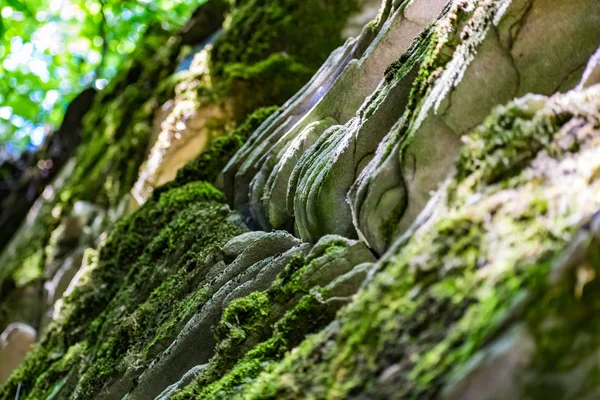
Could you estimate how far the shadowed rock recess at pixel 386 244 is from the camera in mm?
2254

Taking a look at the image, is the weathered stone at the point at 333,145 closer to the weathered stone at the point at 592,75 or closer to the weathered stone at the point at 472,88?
the weathered stone at the point at 472,88

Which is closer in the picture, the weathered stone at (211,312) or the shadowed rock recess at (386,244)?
the shadowed rock recess at (386,244)

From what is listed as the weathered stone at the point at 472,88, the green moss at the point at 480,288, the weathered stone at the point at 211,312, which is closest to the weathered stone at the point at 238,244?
the weathered stone at the point at 211,312

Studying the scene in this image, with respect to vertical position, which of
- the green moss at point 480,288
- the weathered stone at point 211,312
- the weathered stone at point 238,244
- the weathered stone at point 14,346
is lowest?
the green moss at point 480,288

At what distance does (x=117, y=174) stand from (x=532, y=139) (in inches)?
331

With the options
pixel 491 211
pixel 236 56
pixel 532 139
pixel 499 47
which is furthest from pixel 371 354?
pixel 236 56

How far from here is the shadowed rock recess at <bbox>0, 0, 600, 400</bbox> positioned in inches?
88.7

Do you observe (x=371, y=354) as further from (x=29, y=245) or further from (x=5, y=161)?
(x=5, y=161)

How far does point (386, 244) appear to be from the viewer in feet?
11.3

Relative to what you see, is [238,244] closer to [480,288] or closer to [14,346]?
[480,288]

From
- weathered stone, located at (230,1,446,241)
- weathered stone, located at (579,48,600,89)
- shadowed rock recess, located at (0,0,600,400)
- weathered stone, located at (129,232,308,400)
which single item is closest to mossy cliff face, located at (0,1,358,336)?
shadowed rock recess, located at (0,0,600,400)

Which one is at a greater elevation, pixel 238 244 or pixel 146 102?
pixel 146 102

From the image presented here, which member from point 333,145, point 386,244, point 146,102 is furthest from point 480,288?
point 146,102

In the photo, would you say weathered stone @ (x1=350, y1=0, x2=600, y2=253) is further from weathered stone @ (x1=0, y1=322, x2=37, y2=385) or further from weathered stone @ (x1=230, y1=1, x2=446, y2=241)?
weathered stone @ (x1=0, y1=322, x2=37, y2=385)
